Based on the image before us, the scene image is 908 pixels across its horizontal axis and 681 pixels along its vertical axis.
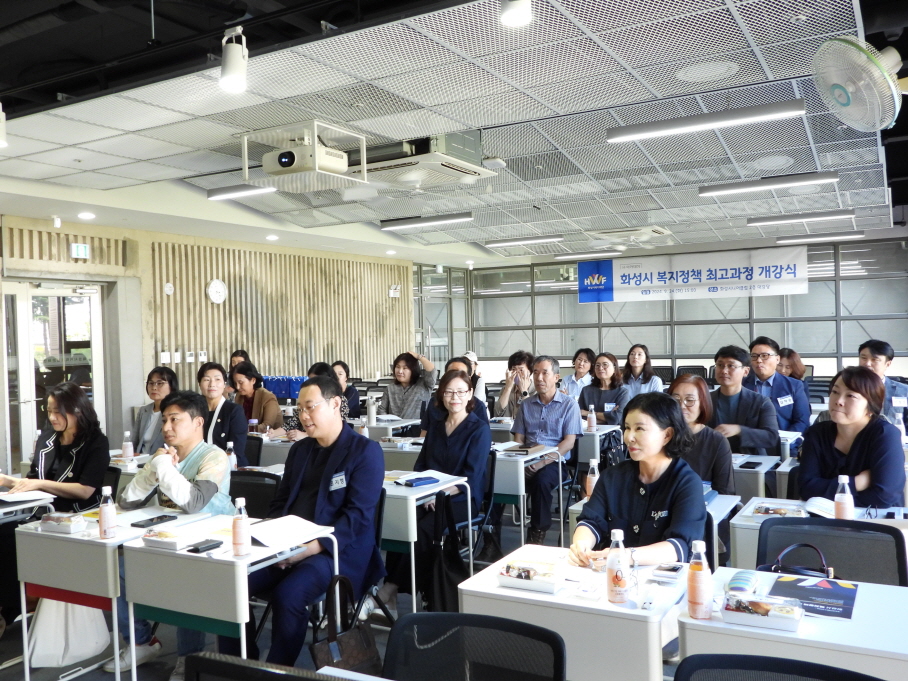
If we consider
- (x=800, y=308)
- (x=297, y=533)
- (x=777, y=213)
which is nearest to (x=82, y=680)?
(x=297, y=533)

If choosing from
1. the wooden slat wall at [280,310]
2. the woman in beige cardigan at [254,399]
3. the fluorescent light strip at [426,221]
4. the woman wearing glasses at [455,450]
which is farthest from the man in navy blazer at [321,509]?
the wooden slat wall at [280,310]

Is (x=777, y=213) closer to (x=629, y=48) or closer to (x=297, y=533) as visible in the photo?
(x=629, y=48)

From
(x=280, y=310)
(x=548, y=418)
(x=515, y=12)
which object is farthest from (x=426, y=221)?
(x=515, y=12)

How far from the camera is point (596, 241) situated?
13.0 m

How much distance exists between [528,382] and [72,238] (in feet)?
18.5

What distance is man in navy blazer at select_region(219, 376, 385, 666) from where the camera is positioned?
3.24 meters

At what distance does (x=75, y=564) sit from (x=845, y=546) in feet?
10.3

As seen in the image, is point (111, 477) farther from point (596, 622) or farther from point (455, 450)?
point (596, 622)

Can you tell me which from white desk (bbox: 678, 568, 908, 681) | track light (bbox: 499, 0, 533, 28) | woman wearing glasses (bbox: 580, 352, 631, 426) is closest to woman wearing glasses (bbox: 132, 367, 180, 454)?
track light (bbox: 499, 0, 533, 28)

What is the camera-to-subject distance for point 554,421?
20.2 ft

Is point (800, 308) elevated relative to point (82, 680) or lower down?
elevated

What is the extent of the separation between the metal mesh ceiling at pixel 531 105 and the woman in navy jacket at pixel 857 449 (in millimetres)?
2070

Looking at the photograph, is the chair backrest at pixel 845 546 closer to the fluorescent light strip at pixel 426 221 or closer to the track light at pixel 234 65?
the track light at pixel 234 65

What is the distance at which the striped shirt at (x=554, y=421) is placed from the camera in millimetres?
6164
